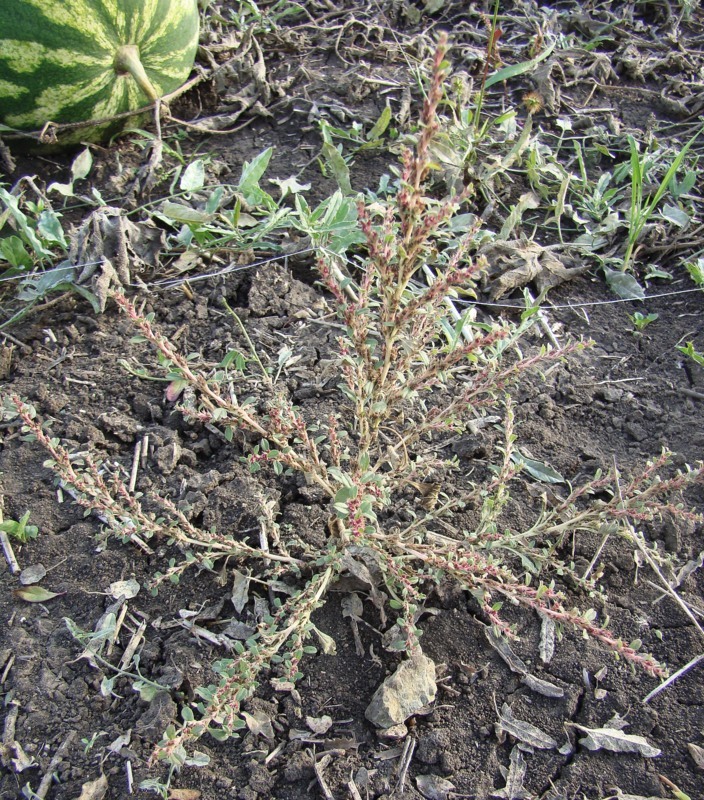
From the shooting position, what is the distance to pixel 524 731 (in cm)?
183

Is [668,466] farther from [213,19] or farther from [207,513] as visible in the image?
[213,19]

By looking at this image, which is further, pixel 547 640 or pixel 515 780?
pixel 547 640

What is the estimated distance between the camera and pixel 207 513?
7.10 ft

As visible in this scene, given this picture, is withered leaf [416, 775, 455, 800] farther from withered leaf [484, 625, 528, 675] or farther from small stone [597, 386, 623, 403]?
small stone [597, 386, 623, 403]

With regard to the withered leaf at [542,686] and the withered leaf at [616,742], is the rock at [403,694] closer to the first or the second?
the withered leaf at [542,686]

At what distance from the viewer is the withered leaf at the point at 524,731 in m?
1.81

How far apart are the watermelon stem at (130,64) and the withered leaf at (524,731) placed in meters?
2.92

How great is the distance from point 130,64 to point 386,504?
7.72ft

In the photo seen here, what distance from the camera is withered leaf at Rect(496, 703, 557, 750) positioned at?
5.95 feet

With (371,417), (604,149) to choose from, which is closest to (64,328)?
(371,417)

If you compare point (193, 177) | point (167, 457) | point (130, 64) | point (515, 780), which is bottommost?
point (515, 780)

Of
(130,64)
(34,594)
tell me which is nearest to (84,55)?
(130,64)

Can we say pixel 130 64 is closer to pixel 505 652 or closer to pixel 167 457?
pixel 167 457

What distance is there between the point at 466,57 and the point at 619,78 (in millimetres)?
825
